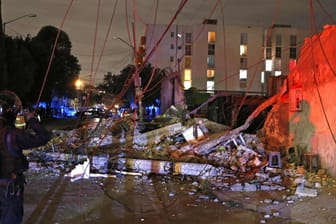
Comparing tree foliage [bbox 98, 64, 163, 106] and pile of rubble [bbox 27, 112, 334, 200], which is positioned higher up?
tree foliage [bbox 98, 64, 163, 106]

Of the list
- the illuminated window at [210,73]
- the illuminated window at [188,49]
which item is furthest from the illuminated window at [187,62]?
the illuminated window at [210,73]

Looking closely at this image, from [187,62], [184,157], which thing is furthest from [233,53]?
[184,157]

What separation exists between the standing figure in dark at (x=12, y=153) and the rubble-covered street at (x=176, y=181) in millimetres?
2484

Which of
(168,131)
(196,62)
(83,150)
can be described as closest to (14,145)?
(83,150)

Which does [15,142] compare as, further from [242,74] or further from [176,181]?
[242,74]

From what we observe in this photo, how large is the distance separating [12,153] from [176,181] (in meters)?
6.80

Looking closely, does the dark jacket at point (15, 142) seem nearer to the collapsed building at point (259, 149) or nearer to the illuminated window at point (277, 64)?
the collapsed building at point (259, 149)

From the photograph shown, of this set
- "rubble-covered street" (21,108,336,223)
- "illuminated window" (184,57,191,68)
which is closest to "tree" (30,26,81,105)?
"rubble-covered street" (21,108,336,223)

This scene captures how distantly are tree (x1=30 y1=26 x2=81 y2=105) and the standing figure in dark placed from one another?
29.8 meters

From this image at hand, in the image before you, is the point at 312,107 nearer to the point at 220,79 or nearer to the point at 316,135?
the point at 316,135

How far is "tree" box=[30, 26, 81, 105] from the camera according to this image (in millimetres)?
36875

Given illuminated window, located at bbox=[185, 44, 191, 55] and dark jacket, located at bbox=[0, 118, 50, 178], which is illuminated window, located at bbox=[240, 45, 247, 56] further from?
dark jacket, located at bbox=[0, 118, 50, 178]

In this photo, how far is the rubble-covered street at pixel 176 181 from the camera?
7.28m

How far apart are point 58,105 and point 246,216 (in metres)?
64.5
